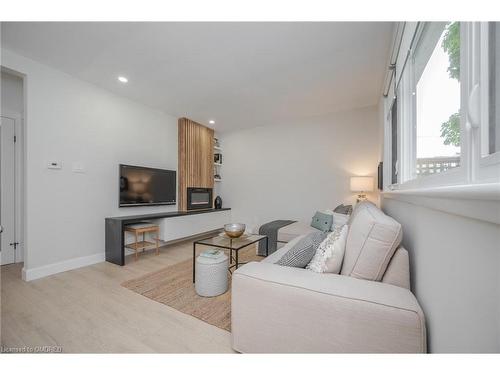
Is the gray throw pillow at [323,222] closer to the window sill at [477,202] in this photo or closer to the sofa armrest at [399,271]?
the sofa armrest at [399,271]

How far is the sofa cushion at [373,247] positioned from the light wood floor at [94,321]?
0.98m

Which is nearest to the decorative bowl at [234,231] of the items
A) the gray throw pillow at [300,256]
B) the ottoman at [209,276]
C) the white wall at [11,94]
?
the ottoman at [209,276]

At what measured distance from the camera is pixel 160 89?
3062 mm

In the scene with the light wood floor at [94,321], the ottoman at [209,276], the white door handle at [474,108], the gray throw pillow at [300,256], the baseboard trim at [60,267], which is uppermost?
the white door handle at [474,108]

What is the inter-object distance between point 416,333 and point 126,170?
3.64 m

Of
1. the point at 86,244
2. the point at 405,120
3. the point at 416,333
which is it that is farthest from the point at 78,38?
the point at 416,333

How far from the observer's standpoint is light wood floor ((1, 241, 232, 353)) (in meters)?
1.37

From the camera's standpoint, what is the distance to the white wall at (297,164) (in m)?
3.92

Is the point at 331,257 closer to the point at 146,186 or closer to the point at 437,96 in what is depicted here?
the point at 437,96

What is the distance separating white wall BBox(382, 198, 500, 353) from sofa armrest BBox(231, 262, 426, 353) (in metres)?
0.09

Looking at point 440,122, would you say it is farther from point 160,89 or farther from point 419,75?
point 160,89

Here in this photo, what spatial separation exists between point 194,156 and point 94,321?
338 centimetres

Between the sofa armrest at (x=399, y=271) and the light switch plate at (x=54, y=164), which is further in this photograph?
the light switch plate at (x=54, y=164)

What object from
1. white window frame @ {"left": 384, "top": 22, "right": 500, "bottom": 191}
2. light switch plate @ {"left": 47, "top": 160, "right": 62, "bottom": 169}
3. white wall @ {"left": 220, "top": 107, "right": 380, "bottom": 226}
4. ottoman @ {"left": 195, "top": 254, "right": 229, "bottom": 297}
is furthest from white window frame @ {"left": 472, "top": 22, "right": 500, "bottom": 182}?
light switch plate @ {"left": 47, "top": 160, "right": 62, "bottom": 169}
